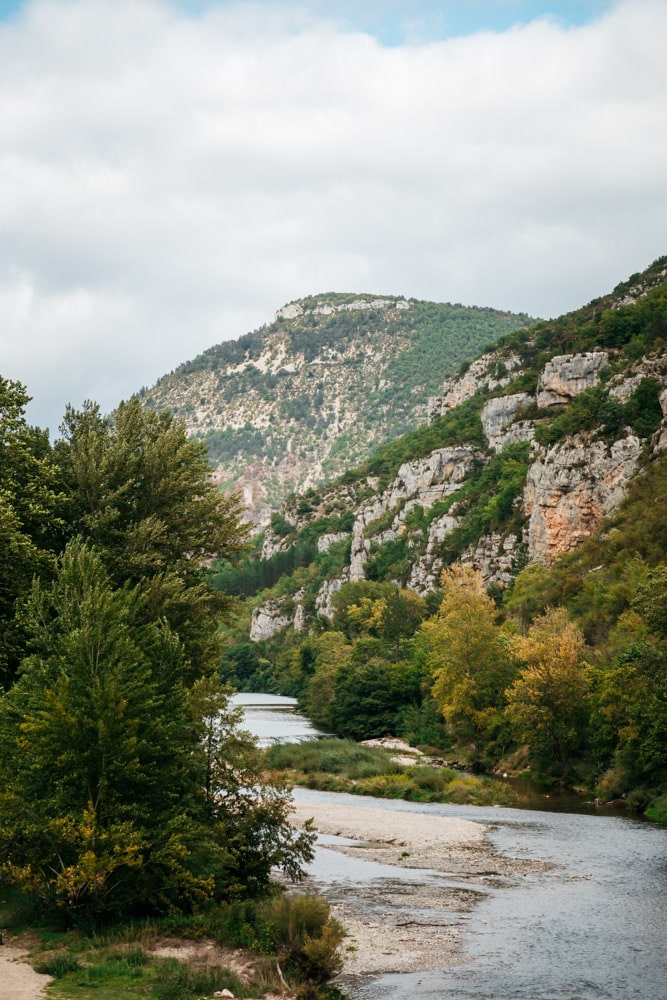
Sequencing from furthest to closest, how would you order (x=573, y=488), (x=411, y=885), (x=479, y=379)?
(x=479, y=379)
(x=573, y=488)
(x=411, y=885)

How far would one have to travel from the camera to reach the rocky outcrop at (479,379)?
164m

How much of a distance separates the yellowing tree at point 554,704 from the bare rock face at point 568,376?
2392 inches

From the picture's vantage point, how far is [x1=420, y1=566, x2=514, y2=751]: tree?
67.8m

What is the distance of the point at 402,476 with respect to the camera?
6284 inches

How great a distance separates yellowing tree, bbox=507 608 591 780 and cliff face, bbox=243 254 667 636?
36189 millimetres

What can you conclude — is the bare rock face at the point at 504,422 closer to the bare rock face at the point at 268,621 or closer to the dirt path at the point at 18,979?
the bare rock face at the point at 268,621

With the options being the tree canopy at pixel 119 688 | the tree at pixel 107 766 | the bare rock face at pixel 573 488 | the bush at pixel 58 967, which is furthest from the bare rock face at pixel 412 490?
the bush at pixel 58 967

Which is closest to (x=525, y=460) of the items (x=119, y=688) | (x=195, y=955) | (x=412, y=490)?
(x=412, y=490)

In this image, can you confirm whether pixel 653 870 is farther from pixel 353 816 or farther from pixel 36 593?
pixel 36 593

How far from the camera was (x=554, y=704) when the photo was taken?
56.4 m

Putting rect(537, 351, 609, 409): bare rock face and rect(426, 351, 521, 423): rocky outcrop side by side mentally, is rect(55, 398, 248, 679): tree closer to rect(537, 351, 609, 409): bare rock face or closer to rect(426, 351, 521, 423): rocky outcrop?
rect(537, 351, 609, 409): bare rock face

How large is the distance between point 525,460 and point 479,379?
201 ft

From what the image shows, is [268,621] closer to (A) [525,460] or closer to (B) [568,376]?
(A) [525,460]

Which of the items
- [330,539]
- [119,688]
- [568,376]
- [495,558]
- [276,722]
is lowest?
[276,722]
